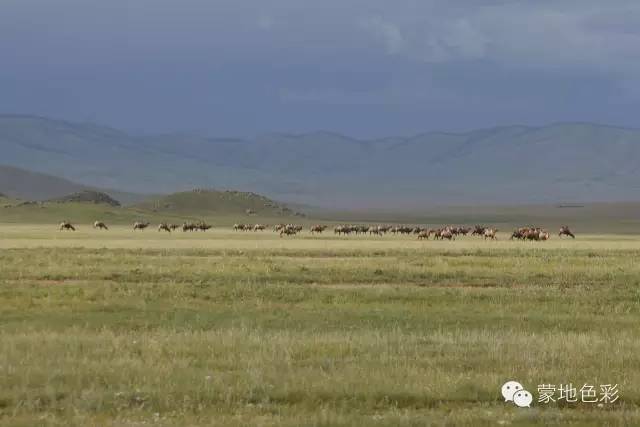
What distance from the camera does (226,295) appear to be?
91.5 ft

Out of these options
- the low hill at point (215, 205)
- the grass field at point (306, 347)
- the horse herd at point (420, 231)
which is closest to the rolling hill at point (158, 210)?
the low hill at point (215, 205)

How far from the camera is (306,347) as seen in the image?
56.7 feet

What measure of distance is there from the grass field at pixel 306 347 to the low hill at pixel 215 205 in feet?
398

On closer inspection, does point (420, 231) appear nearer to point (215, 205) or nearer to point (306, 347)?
point (215, 205)

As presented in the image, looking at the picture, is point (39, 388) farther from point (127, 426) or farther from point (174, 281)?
point (174, 281)

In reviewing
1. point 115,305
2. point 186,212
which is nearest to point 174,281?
point 115,305

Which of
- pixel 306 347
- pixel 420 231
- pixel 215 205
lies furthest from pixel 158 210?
pixel 306 347

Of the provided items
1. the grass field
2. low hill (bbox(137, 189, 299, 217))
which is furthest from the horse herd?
the grass field

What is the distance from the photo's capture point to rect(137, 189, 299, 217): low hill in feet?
513

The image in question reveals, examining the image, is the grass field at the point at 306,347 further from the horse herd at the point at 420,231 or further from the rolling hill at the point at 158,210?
the rolling hill at the point at 158,210

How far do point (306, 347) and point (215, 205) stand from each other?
476ft

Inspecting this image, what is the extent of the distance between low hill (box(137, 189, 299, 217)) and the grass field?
4777 inches

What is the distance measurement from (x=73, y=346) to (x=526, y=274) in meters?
21.6

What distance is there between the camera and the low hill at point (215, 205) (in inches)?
6155
